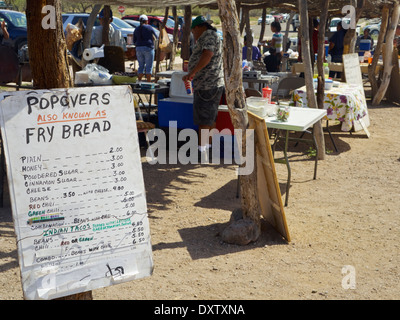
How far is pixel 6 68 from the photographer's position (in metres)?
7.27

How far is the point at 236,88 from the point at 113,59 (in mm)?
5118

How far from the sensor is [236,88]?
14.7 ft

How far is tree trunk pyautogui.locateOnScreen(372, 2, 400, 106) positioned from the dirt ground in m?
4.57

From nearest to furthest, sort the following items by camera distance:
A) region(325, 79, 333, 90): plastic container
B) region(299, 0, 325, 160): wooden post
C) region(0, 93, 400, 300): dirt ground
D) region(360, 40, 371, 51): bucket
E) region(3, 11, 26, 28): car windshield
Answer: region(0, 93, 400, 300): dirt ground → region(299, 0, 325, 160): wooden post → region(325, 79, 333, 90): plastic container → region(3, 11, 26, 28): car windshield → region(360, 40, 371, 51): bucket

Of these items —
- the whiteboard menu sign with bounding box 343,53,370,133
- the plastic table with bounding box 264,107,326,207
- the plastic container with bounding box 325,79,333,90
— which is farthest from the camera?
the whiteboard menu sign with bounding box 343,53,370,133

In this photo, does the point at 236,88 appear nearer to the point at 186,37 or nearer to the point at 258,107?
the point at 258,107

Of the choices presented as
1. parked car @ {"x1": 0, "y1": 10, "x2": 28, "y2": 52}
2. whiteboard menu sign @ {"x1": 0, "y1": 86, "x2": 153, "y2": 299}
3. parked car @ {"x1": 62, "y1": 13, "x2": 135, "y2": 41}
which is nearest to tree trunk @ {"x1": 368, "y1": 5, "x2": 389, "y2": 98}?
parked car @ {"x1": 0, "y1": 10, "x2": 28, "y2": 52}

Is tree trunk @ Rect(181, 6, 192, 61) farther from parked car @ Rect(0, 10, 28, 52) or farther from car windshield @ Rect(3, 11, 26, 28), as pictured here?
car windshield @ Rect(3, 11, 26, 28)

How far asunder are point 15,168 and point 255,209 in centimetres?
260

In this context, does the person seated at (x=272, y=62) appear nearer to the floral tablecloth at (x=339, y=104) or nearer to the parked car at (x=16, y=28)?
the floral tablecloth at (x=339, y=104)

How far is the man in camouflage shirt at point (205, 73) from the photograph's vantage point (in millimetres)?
6328

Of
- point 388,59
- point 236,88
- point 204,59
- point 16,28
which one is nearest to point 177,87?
point 204,59

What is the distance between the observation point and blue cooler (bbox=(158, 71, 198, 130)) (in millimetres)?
7512

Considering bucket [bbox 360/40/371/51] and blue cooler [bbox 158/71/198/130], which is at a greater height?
bucket [bbox 360/40/371/51]
